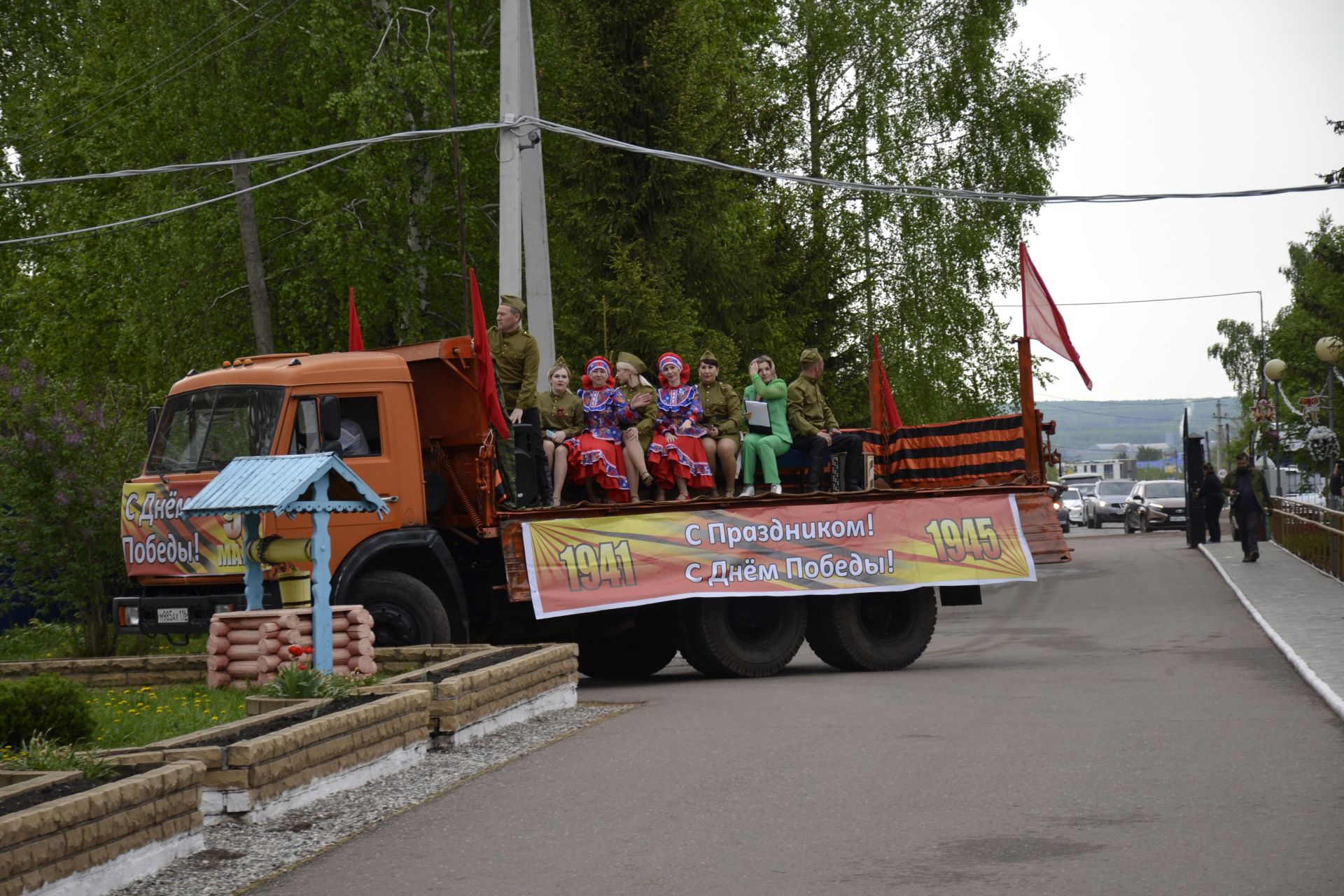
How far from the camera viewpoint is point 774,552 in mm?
15266

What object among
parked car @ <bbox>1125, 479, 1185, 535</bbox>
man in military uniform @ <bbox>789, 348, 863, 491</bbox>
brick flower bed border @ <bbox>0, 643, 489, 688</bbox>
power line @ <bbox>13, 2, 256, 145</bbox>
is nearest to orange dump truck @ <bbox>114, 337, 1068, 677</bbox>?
man in military uniform @ <bbox>789, 348, 863, 491</bbox>

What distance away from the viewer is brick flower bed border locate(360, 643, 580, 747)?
34.5ft

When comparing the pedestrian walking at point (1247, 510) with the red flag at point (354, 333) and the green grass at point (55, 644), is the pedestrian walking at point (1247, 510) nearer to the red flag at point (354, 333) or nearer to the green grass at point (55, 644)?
the red flag at point (354, 333)

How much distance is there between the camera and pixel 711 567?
1495cm

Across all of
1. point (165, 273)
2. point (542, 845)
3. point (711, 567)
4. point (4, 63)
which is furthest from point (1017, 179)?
point (542, 845)

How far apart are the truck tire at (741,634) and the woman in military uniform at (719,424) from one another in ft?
3.57

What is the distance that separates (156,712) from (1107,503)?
57119mm

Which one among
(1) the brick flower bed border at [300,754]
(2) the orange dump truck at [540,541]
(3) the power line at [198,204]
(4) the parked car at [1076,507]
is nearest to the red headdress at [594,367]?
(2) the orange dump truck at [540,541]

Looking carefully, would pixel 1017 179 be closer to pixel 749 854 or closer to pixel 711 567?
pixel 711 567

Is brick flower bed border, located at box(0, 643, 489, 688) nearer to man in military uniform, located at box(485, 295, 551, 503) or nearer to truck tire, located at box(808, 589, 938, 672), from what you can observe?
man in military uniform, located at box(485, 295, 551, 503)

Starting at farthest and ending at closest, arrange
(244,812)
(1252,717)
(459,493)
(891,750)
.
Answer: (459,493) < (1252,717) < (891,750) < (244,812)

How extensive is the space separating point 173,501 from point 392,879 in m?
7.21

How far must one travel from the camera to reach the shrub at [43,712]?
8.45 m

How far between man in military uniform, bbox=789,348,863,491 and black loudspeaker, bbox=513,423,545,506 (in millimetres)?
2736
